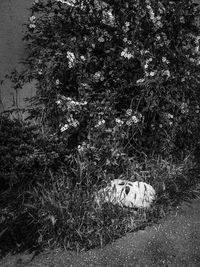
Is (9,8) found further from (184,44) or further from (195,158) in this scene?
(195,158)

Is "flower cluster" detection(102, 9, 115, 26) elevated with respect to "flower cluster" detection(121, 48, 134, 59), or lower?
elevated

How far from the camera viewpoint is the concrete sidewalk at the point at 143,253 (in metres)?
3.92

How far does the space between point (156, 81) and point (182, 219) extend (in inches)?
49.1

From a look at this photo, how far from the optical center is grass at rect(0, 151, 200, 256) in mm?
4082

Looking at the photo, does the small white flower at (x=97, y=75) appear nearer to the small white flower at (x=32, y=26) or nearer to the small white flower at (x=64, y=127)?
the small white flower at (x=64, y=127)

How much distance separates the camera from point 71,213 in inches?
161

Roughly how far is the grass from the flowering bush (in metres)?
0.44

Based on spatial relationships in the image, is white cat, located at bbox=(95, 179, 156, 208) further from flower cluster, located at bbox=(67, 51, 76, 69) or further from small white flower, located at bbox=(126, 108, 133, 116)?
flower cluster, located at bbox=(67, 51, 76, 69)

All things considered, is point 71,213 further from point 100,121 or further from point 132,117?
point 132,117

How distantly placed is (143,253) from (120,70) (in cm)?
169

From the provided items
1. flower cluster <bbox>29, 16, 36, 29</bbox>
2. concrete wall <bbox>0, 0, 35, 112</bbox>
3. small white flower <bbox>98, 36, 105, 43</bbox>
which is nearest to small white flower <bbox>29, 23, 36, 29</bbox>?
flower cluster <bbox>29, 16, 36, 29</bbox>

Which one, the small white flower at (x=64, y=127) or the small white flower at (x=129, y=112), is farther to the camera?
the small white flower at (x=129, y=112)

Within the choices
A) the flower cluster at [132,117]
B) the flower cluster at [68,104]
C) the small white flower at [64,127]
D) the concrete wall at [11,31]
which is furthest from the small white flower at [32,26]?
the concrete wall at [11,31]

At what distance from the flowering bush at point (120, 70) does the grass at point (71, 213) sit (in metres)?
0.44
